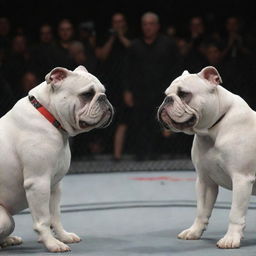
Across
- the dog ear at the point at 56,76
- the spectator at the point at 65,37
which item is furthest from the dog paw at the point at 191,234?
the spectator at the point at 65,37

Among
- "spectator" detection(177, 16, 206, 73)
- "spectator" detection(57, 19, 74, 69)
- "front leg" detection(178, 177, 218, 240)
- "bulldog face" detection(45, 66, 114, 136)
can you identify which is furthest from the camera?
"spectator" detection(177, 16, 206, 73)

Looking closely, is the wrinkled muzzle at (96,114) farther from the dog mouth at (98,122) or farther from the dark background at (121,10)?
the dark background at (121,10)

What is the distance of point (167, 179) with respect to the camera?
31.1 feet

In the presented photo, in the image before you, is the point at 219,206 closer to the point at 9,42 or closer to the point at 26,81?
the point at 26,81

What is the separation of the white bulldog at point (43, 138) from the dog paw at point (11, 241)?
31cm

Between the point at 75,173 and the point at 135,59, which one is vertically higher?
the point at 135,59

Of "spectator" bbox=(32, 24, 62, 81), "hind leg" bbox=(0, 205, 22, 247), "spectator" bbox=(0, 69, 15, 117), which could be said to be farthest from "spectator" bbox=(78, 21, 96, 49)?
"hind leg" bbox=(0, 205, 22, 247)

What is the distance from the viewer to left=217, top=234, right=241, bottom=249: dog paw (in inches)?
221

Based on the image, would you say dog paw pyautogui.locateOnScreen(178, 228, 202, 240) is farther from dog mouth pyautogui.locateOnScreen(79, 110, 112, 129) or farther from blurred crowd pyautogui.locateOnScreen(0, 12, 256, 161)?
blurred crowd pyautogui.locateOnScreen(0, 12, 256, 161)

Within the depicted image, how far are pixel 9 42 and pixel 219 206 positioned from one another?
13.6ft

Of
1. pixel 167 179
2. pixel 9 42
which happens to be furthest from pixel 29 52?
pixel 167 179

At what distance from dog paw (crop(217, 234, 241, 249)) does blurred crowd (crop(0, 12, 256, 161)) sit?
15.5 ft

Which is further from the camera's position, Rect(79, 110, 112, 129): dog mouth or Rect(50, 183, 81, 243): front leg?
Rect(50, 183, 81, 243): front leg

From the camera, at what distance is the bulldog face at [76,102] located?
5.60m
